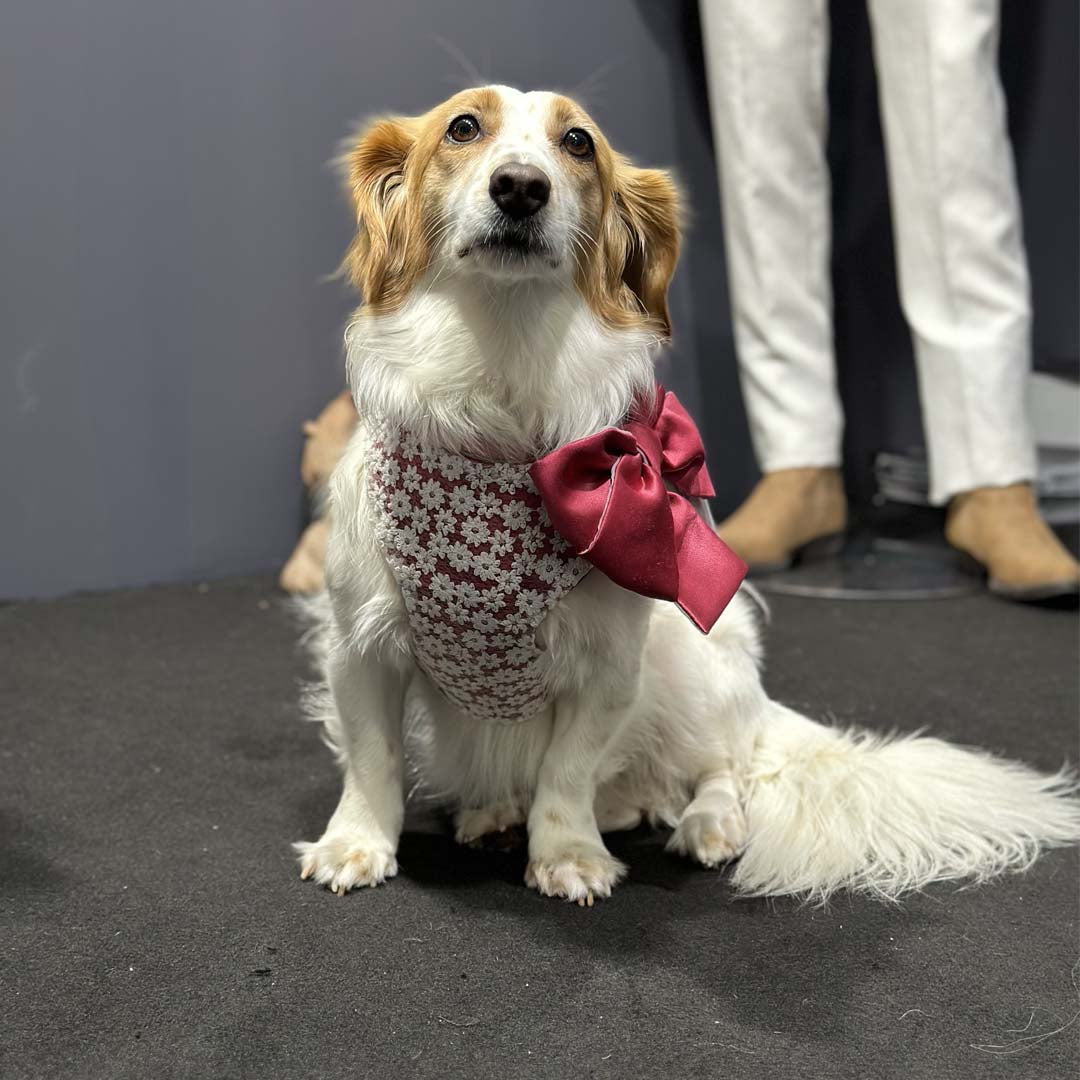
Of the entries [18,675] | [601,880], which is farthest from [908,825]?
[18,675]

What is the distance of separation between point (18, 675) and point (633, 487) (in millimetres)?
1158

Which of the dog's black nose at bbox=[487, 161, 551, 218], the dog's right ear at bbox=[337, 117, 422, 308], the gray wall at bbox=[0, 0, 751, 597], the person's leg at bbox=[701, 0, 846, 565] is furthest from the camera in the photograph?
the person's leg at bbox=[701, 0, 846, 565]

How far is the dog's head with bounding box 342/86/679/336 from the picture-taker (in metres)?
1.10

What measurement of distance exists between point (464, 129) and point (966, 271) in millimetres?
1460

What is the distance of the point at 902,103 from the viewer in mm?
2295

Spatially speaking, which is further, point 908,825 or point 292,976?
point 908,825

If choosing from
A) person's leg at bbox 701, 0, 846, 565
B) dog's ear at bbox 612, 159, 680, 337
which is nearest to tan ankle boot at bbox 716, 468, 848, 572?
person's leg at bbox 701, 0, 846, 565

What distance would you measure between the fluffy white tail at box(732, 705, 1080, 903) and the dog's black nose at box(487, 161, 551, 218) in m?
0.69

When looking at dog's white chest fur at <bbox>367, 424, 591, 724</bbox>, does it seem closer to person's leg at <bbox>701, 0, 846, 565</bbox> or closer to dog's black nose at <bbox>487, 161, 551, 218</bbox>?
dog's black nose at <bbox>487, 161, 551, 218</bbox>

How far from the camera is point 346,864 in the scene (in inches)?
48.1

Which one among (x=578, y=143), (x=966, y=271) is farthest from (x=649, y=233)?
(x=966, y=271)

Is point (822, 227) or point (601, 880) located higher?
point (822, 227)

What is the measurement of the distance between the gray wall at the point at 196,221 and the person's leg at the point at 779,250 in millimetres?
318

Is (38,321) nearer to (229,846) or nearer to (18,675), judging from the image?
(18,675)
